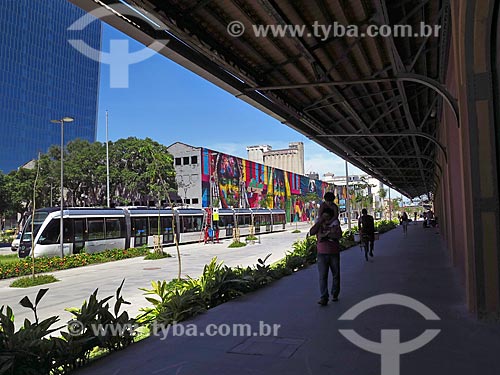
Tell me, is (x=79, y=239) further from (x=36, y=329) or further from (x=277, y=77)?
(x=36, y=329)

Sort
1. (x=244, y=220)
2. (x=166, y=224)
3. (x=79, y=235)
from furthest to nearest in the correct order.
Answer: (x=244, y=220) → (x=166, y=224) → (x=79, y=235)

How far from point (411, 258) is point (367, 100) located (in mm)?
6006

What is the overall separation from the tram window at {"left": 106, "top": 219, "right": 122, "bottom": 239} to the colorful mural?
122 feet

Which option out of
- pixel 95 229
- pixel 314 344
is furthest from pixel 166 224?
pixel 314 344

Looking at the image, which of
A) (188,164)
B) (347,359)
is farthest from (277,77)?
(188,164)

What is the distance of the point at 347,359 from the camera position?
15.7 feet

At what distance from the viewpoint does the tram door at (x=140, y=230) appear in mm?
27953

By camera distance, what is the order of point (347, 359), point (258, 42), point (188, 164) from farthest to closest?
point (188, 164), point (258, 42), point (347, 359)

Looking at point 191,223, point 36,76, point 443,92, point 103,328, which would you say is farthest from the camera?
point 36,76

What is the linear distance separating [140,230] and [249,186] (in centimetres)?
4990

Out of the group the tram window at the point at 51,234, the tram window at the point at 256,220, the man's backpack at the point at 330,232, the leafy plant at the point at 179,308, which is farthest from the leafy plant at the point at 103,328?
the tram window at the point at 256,220

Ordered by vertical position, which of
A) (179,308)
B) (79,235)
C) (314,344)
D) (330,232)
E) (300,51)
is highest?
(300,51)

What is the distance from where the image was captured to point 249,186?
77750mm

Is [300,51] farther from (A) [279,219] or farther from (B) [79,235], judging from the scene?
(A) [279,219]
